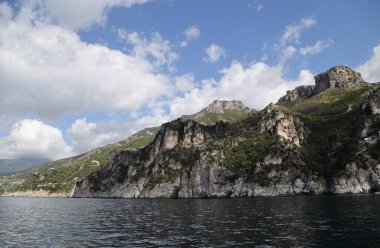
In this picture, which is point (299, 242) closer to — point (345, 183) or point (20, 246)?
point (20, 246)

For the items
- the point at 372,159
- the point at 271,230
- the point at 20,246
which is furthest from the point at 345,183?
the point at 20,246

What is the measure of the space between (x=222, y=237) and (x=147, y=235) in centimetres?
1208

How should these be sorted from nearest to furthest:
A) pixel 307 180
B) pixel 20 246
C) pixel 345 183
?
pixel 20 246, pixel 345 183, pixel 307 180

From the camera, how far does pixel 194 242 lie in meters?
49.6

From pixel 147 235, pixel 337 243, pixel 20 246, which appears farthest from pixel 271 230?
pixel 20 246

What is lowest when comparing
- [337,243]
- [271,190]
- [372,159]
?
[337,243]

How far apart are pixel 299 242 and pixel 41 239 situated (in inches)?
1455

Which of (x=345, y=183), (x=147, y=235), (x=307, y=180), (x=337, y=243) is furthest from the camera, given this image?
(x=307, y=180)

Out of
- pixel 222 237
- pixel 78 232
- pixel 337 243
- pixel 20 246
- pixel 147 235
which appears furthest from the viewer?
pixel 78 232

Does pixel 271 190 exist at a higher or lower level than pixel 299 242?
higher

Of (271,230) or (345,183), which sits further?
(345,183)

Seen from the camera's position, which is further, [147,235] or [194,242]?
[147,235]

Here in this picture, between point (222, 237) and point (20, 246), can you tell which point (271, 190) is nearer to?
point (222, 237)

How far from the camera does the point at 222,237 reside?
174ft
